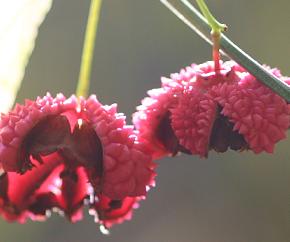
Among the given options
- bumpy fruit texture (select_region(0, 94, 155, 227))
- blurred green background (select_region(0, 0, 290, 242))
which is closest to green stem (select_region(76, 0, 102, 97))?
bumpy fruit texture (select_region(0, 94, 155, 227))

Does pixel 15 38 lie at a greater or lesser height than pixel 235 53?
greater

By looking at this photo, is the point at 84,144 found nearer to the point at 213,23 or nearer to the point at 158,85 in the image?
the point at 213,23

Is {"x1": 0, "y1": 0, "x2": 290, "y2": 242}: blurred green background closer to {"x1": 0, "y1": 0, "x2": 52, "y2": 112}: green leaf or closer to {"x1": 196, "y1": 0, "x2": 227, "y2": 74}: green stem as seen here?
{"x1": 0, "y1": 0, "x2": 52, "y2": 112}: green leaf

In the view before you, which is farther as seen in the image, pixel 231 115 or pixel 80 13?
pixel 80 13

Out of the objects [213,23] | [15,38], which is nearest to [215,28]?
[213,23]

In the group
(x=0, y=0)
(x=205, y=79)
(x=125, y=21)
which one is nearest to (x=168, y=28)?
(x=125, y=21)

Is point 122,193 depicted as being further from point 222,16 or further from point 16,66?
point 222,16
